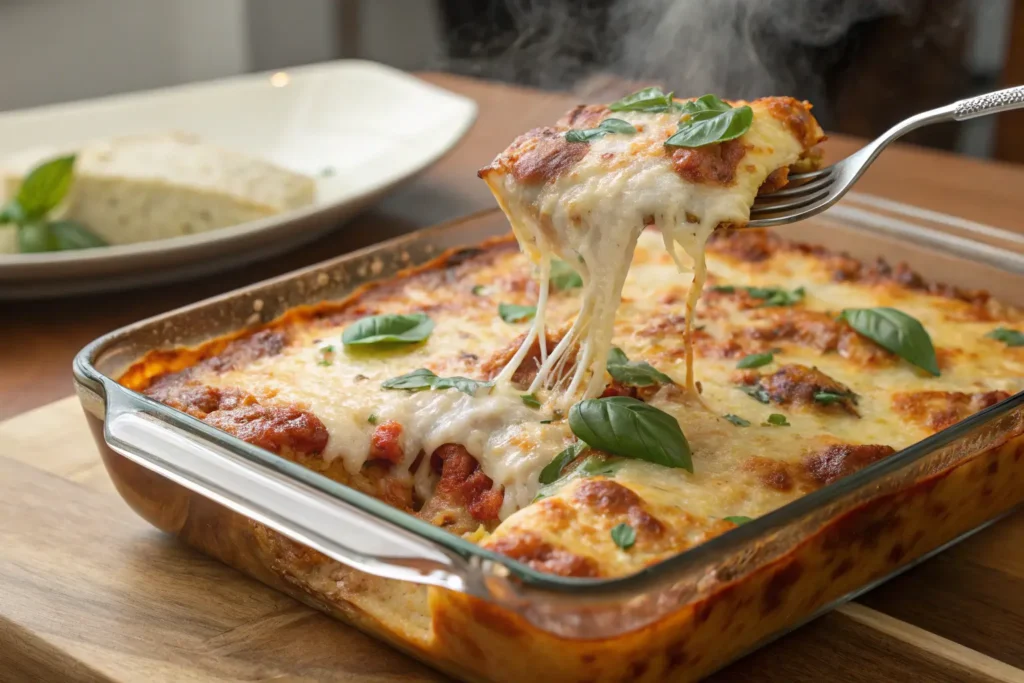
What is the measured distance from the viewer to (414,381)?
2.03m

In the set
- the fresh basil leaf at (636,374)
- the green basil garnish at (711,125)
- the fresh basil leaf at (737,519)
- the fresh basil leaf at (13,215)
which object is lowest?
the fresh basil leaf at (13,215)

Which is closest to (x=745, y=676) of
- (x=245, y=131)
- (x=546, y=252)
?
(x=546, y=252)

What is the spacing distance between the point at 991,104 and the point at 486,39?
3.61 m

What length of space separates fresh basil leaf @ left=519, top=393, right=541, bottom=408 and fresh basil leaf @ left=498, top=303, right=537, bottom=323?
0.43m

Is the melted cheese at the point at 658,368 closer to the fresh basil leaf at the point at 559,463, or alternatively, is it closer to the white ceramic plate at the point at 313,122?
the fresh basil leaf at the point at 559,463

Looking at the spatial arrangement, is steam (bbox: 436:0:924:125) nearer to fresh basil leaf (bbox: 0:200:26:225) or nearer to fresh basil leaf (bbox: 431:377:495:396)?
fresh basil leaf (bbox: 0:200:26:225)

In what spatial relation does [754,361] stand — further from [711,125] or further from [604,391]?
[711,125]

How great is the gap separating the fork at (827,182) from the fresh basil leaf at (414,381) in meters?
0.57

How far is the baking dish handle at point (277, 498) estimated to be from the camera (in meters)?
1.41

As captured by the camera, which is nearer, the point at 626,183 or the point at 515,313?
the point at 626,183

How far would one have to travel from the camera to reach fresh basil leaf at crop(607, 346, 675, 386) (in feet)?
6.56

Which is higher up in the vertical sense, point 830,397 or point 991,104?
point 991,104

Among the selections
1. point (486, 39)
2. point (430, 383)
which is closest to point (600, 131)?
point (430, 383)

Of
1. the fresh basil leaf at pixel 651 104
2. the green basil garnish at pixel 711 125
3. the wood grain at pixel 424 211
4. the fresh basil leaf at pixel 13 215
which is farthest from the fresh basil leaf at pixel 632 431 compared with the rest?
the fresh basil leaf at pixel 13 215
